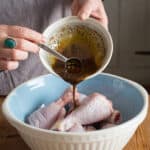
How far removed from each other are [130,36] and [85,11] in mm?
1695

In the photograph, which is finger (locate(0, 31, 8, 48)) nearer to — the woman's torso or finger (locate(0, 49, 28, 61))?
finger (locate(0, 49, 28, 61))

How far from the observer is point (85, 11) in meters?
1.02

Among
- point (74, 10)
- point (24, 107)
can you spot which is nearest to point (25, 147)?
point (24, 107)

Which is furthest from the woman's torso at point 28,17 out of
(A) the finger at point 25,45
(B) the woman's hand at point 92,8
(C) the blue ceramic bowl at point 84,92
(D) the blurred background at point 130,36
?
(D) the blurred background at point 130,36

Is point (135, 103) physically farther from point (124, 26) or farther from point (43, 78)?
point (124, 26)

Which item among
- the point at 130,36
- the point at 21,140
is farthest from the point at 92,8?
the point at 130,36

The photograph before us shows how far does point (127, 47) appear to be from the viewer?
272 cm

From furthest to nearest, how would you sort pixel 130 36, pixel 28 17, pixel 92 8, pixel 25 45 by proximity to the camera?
pixel 130 36, pixel 28 17, pixel 92 8, pixel 25 45

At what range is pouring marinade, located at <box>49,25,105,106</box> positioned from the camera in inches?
38.8

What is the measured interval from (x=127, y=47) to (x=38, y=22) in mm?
1518

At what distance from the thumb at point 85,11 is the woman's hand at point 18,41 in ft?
0.35

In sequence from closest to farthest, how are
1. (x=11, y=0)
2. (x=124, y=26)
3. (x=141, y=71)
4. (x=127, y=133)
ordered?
(x=127, y=133) → (x=11, y=0) → (x=124, y=26) → (x=141, y=71)

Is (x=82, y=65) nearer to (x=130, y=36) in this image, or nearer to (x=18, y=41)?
(x=18, y=41)

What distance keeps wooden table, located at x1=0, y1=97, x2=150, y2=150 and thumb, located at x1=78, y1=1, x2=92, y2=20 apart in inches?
11.4
